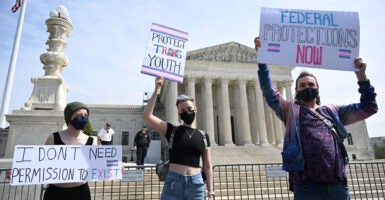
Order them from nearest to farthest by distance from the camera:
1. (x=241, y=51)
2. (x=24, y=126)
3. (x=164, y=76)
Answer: (x=164, y=76), (x=24, y=126), (x=241, y=51)

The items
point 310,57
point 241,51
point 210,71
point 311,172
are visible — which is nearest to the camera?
point 311,172

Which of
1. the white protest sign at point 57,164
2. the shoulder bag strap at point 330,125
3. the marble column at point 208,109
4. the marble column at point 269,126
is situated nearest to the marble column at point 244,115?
the marble column at point 208,109

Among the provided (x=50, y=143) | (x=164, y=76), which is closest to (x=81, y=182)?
(x=50, y=143)

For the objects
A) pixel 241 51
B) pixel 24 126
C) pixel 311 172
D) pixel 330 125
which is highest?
pixel 241 51

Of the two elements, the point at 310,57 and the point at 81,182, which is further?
the point at 310,57

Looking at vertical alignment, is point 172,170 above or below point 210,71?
below

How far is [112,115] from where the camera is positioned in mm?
47750

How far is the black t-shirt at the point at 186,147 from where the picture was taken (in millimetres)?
3164

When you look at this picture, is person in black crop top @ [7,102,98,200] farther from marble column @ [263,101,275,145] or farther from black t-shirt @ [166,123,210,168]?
marble column @ [263,101,275,145]

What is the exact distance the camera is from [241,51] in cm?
4012

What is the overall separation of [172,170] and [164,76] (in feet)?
5.71

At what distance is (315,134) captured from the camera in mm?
2656

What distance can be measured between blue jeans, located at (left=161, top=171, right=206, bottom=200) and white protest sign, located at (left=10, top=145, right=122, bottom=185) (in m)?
1.07

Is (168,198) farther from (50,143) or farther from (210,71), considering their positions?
(210,71)
